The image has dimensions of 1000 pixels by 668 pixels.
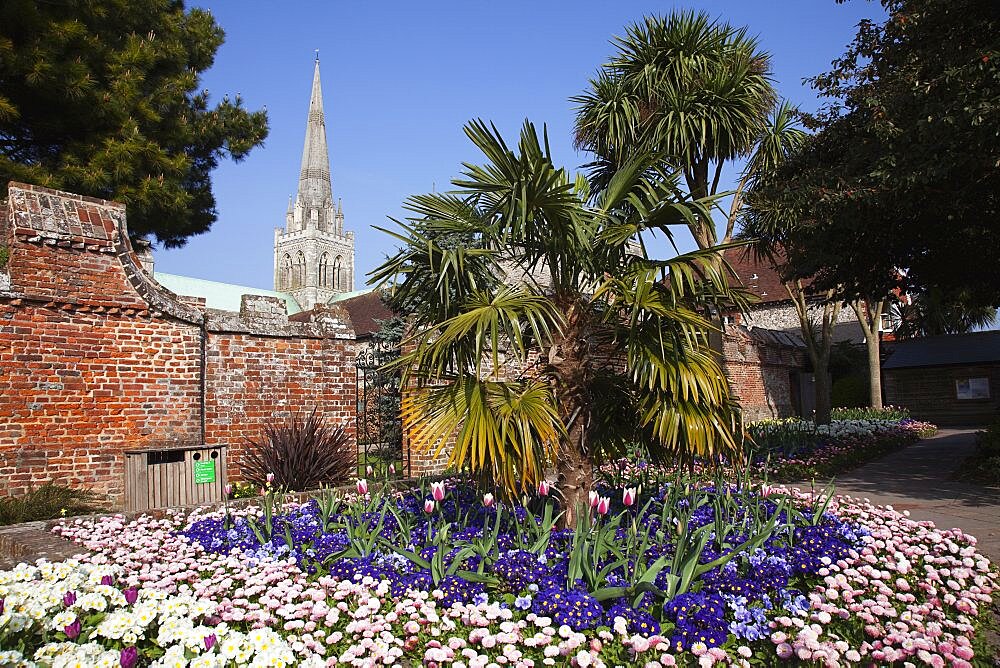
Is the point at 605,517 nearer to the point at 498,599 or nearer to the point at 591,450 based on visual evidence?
the point at 591,450

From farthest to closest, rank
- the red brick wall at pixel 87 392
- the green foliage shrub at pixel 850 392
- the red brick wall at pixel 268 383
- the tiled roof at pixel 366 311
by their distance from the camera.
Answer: the tiled roof at pixel 366 311
the green foliage shrub at pixel 850 392
the red brick wall at pixel 268 383
the red brick wall at pixel 87 392

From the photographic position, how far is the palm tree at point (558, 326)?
4426 millimetres

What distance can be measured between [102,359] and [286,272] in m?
72.2

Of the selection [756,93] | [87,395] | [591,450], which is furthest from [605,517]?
[756,93]

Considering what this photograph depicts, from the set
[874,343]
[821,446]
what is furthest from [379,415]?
[874,343]

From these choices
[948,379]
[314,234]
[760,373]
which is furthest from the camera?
[314,234]

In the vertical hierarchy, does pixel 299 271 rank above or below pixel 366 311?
above

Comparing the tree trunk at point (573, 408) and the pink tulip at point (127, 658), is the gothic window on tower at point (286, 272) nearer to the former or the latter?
the tree trunk at point (573, 408)

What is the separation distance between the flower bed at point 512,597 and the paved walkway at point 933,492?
1.15 m

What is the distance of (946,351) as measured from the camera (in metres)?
24.4

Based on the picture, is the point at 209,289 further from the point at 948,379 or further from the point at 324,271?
the point at 948,379

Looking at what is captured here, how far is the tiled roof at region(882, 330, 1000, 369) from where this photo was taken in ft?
76.2

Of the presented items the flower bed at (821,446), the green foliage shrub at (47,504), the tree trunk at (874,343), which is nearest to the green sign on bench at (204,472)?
the green foliage shrub at (47,504)

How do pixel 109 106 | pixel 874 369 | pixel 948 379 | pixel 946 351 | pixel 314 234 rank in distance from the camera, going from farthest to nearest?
pixel 314 234, pixel 946 351, pixel 948 379, pixel 874 369, pixel 109 106
